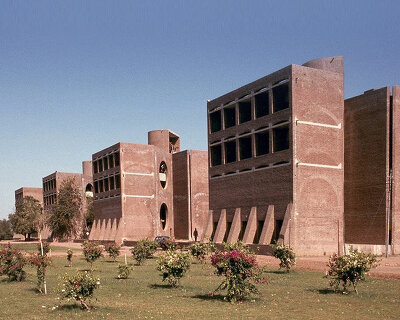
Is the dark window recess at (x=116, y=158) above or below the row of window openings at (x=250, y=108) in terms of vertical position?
below

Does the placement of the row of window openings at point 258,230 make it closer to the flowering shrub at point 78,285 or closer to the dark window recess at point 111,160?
the flowering shrub at point 78,285

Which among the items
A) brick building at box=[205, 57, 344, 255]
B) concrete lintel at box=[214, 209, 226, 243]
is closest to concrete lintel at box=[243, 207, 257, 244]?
brick building at box=[205, 57, 344, 255]

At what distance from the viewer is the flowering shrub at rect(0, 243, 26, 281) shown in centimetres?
2019

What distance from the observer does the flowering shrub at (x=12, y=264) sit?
20.2 meters

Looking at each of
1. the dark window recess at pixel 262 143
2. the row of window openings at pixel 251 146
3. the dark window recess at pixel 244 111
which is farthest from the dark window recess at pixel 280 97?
the dark window recess at pixel 244 111

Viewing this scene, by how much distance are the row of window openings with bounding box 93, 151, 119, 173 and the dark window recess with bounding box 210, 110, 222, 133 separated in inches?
760

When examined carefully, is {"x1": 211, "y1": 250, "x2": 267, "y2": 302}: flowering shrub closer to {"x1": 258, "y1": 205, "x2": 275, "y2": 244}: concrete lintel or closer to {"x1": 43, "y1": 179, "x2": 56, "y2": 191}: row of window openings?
{"x1": 258, "y1": 205, "x2": 275, "y2": 244}: concrete lintel

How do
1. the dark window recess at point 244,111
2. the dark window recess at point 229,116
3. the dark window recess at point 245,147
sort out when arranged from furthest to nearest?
1. the dark window recess at point 229,116
2. the dark window recess at point 244,111
3. the dark window recess at point 245,147

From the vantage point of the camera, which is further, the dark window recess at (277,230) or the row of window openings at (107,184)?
the row of window openings at (107,184)

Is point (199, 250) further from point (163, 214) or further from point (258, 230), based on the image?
point (163, 214)

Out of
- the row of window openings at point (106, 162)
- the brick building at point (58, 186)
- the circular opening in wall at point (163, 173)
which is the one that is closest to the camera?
the row of window openings at point (106, 162)

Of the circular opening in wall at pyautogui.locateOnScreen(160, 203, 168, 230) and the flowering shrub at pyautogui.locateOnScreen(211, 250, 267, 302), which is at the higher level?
the flowering shrub at pyautogui.locateOnScreen(211, 250, 267, 302)

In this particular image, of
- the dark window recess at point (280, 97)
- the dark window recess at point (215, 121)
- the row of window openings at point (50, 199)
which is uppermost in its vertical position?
the dark window recess at point (280, 97)

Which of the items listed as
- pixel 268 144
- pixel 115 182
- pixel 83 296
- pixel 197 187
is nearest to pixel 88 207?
pixel 115 182
